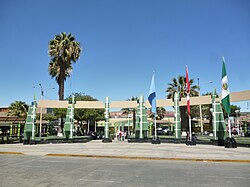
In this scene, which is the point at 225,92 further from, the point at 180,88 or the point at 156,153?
the point at 180,88

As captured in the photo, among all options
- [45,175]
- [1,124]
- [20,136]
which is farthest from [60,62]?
[45,175]

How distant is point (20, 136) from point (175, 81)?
2746 centimetres

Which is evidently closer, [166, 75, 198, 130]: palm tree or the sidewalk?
the sidewalk

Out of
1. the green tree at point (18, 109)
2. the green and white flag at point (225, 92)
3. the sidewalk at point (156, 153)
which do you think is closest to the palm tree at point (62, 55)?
the green tree at point (18, 109)

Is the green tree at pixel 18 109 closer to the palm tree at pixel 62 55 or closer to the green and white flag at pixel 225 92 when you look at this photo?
the palm tree at pixel 62 55

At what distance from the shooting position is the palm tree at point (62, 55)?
34688 millimetres

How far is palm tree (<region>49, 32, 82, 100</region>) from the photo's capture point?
114 ft

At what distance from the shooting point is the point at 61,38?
118ft

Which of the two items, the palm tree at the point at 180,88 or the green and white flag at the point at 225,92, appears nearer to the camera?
the green and white flag at the point at 225,92

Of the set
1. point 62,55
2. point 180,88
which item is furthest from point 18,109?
point 180,88

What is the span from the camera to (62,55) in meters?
34.8

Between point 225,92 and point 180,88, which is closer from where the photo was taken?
point 225,92

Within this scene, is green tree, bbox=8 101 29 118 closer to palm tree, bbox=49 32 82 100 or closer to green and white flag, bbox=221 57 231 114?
palm tree, bbox=49 32 82 100

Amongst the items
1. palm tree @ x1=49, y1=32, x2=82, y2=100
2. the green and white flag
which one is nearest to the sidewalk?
the green and white flag
